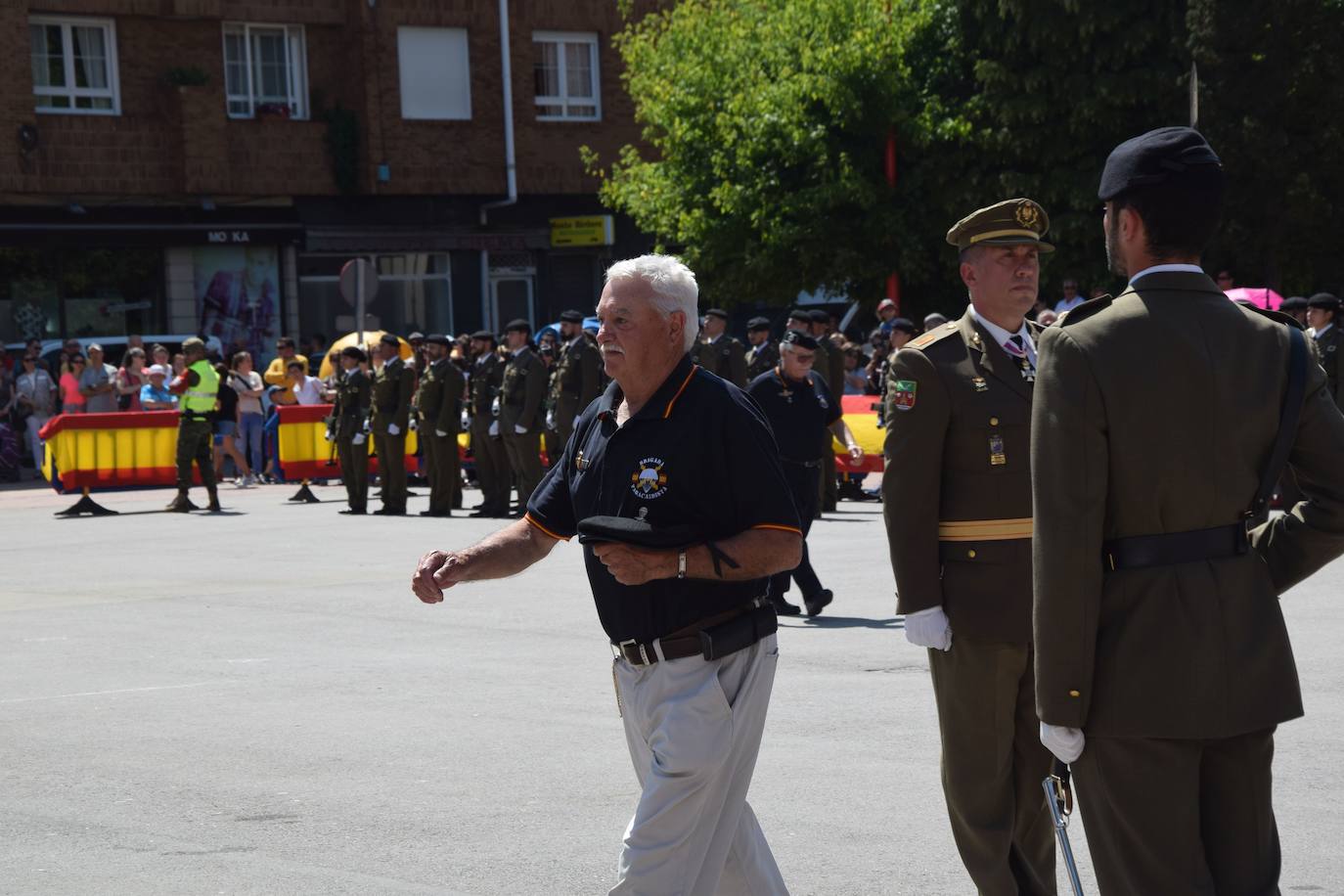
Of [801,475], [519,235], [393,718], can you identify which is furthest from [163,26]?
[393,718]

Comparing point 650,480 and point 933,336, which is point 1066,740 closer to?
point 650,480

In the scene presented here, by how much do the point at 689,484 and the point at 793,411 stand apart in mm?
7492

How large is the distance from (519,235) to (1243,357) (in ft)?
114

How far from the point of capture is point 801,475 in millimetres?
A: 11805

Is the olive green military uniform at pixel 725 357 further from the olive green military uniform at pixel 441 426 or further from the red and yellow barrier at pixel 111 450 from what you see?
the red and yellow barrier at pixel 111 450

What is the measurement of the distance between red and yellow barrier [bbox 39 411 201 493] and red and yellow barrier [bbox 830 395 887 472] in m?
8.49

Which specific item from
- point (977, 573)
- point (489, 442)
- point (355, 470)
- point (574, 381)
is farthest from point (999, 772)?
point (355, 470)

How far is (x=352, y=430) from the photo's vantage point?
21.6 metres

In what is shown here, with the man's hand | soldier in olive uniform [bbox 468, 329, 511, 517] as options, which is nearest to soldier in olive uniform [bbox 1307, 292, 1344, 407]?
soldier in olive uniform [bbox 468, 329, 511, 517]

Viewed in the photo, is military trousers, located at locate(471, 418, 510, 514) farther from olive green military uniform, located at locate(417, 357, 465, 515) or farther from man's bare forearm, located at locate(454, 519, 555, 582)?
man's bare forearm, located at locate(454, 519, 555, 582)

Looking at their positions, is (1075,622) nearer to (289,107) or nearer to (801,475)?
(801,475)

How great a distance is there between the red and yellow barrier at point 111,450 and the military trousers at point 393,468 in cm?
325

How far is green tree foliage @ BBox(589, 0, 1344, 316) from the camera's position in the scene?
2552 cm

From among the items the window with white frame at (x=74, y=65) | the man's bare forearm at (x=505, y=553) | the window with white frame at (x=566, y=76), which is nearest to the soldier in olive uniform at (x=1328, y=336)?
the man's bare forearm at (x=505, y=553)
